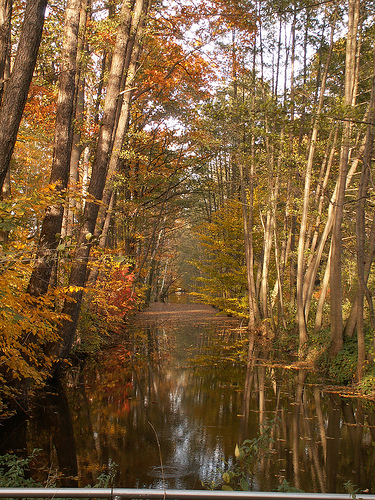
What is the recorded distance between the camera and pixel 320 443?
→ 5465 millimetres

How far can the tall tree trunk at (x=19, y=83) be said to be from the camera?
492 cm

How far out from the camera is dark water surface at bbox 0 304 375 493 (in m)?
4.45

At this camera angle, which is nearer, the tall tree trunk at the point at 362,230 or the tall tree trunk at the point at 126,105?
the tall tree trunk at the point at 362,230

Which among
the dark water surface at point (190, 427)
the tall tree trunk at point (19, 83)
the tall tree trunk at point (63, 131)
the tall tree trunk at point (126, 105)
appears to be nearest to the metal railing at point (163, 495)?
the dark water surface at point (190, 427)

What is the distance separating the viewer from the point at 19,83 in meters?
5.04

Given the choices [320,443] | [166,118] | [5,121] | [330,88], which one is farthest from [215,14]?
[320,443]

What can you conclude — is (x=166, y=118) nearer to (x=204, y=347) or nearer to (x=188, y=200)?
(x=188, y=200)

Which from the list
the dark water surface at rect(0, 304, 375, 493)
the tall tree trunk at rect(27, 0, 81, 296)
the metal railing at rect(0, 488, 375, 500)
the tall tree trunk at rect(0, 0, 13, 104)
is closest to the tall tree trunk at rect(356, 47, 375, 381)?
the dark water surface at rect(0, 304, 375, 493)

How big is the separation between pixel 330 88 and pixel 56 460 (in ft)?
43.9

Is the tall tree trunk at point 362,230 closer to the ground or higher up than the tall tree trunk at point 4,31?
closer to the ground

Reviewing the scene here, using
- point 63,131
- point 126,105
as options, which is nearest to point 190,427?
point 63,131

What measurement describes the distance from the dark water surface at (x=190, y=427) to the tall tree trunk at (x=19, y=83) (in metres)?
3.20

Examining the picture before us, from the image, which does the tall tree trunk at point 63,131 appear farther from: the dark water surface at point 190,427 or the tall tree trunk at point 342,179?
the tall tree trunk at point 342,179

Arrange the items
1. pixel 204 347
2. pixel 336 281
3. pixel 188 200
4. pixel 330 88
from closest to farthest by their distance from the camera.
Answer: pixel 336 281 → pixel 204 347 → pixel 330 88 → pixel 188 200
